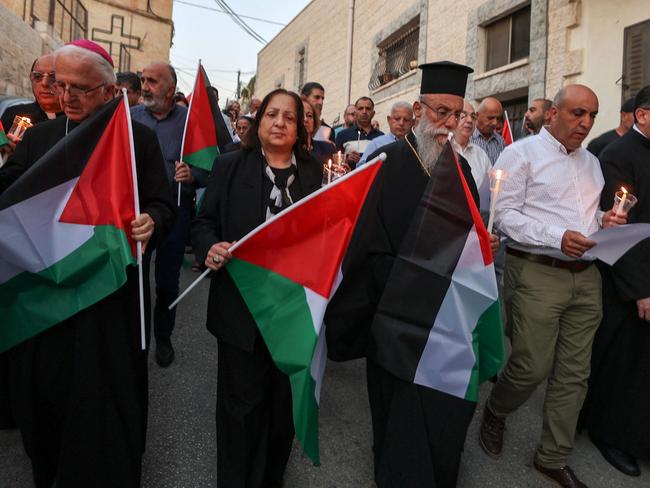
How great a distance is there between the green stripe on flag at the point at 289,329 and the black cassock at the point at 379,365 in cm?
31

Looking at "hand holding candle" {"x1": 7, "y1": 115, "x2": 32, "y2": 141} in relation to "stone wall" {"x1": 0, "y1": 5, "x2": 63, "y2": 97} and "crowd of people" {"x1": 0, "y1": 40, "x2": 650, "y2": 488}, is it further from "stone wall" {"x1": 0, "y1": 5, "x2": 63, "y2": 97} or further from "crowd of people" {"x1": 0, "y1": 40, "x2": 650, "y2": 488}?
"stone wall" {"x1": 0, "y1": 5, "x2": 63, "y2": 97}

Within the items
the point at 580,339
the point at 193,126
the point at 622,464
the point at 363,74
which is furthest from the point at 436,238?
the point at 363,74

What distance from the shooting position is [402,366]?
2.25 meters

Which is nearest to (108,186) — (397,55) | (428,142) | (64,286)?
(64,286)

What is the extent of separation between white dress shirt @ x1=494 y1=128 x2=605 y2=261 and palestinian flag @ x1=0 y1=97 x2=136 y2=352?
6.80 feet

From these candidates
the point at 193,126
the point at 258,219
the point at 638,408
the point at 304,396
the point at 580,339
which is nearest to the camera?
the point at 304,396

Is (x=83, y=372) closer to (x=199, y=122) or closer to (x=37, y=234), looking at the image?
(x=37, y=234)

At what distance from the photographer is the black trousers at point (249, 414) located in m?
2.27

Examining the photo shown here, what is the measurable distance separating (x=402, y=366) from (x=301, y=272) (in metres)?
0.63

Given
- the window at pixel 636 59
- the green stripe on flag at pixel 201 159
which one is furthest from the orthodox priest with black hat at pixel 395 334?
the window at pixel 636 59

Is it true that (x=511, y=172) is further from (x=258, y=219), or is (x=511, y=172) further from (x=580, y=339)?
(x=258, y=219)

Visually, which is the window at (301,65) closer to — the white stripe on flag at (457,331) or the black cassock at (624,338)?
the black cassock at (624,338)

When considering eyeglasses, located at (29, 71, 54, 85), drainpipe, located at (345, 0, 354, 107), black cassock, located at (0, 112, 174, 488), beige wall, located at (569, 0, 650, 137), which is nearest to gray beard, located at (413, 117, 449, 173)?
black cassock, located at (0, 112, 174, 488)

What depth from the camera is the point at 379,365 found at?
238cm
